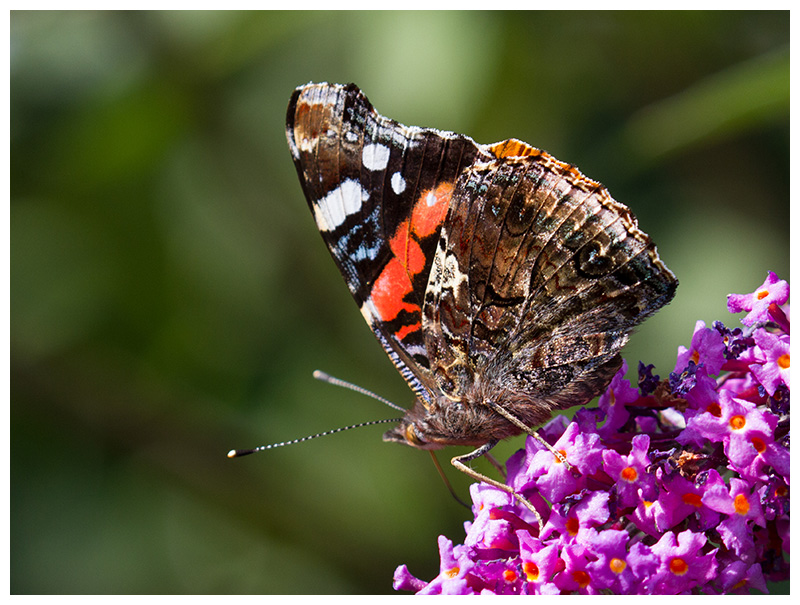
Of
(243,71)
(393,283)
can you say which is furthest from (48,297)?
(393,283)

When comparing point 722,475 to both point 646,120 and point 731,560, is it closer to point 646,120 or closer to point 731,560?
point 731,560

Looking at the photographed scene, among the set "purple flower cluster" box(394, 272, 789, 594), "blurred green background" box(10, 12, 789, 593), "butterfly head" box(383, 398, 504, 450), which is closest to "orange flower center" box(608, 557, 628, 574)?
"purple flower cluster" box(394, 272, 789, 594)

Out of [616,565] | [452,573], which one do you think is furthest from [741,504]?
[452,573]

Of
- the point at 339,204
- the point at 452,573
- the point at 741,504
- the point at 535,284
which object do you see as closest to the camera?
the point at 741,504

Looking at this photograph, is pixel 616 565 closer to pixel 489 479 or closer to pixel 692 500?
pixel 692 500

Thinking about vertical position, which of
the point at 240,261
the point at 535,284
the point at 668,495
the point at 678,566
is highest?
the point at 240,261

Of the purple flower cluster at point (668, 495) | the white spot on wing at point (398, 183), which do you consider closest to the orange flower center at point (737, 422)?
the purple flower cluster at point (668, 495)

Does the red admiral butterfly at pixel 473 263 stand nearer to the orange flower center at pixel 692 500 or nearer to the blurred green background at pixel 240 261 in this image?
the orange flower center at pixel 692 500

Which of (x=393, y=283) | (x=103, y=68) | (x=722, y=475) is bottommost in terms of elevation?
(x=722, y=475)
